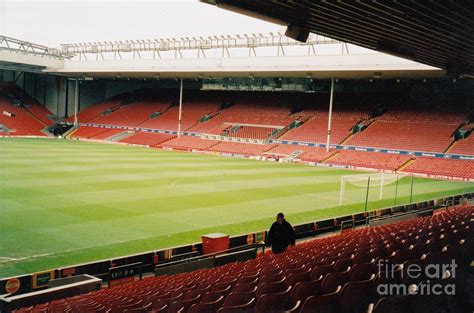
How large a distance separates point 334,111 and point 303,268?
42.5 meters

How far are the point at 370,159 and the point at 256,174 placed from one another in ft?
41.9

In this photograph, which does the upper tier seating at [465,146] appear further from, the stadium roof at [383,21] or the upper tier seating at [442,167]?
the stadium roof at [383,21]

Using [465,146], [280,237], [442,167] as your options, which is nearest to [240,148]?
[442,167]

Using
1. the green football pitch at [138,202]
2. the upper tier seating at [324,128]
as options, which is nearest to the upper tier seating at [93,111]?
the upper tier seating at [324,128]

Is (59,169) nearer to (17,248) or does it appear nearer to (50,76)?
(17,248)

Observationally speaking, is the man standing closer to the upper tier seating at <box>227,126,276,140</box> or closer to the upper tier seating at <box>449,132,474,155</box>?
the upper tier seating at <box>449,132,474,155</box>

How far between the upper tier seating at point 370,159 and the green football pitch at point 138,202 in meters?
4.81

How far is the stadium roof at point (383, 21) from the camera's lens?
28.0 ft

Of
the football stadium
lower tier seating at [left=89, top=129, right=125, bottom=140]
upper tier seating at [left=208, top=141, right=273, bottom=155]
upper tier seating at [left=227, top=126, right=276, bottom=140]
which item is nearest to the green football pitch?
the football stadium

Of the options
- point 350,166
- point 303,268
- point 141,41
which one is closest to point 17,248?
point 303,268

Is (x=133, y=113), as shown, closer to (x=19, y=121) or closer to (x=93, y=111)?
(x=93, y=111)

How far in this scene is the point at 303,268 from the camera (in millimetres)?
6449

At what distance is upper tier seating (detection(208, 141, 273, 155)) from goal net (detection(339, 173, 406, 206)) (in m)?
16.8

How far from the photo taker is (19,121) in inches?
2269
